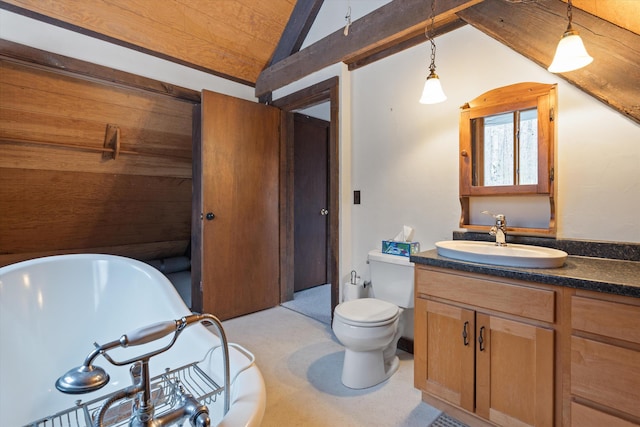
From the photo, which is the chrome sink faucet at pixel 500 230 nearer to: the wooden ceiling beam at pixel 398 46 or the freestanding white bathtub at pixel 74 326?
the wooden ceiling beam at pixel 398 46

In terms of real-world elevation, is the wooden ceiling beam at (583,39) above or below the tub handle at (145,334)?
above

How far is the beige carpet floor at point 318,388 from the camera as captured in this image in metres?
1.58

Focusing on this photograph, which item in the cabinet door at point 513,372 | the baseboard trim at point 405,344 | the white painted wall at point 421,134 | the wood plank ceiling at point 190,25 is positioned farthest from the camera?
the baseboard trim at point 405,344

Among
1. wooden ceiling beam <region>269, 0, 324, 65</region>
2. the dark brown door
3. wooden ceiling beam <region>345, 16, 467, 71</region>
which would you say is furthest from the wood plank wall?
wooden ceiling beam <region>345, 16, 467, 71</region>

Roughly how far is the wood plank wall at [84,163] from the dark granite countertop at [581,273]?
2.43m

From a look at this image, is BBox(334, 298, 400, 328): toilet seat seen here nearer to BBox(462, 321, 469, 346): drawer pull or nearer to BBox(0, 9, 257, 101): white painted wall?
BBox(462, 321, 469, 346): drawer pull

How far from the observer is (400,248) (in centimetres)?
214

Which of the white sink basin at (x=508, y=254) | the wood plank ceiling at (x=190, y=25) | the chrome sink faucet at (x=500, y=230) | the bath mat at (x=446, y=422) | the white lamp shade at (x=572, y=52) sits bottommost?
the bath mat at (x=446, y=422)

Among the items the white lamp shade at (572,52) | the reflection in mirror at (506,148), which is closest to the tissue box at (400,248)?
the reflection in mirror at (506,148)

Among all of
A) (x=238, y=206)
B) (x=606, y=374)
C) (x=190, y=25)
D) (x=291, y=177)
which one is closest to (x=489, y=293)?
(x=606, y=374)

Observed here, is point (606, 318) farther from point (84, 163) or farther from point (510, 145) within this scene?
point (84, 163)

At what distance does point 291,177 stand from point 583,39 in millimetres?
2438

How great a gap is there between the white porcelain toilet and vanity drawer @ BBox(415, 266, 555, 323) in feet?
1.10

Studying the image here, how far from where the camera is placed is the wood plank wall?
6.88ft
